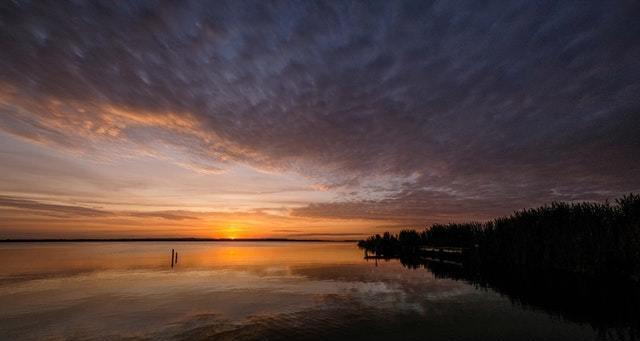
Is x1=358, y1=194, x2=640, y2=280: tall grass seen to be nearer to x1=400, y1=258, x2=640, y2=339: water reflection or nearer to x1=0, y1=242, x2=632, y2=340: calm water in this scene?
x1=400, y1=258, x2=640, y2=339: water reflection

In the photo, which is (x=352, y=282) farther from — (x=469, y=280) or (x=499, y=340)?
(x=499, y=340)

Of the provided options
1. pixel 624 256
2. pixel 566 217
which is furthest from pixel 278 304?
pixel 566 217

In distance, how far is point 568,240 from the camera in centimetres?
3116

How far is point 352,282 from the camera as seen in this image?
30172 mm

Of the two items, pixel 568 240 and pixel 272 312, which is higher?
pixel 568 240

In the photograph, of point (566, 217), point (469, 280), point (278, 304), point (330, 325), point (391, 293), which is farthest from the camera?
point (566, 217)

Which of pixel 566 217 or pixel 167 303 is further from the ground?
pixel 566 217

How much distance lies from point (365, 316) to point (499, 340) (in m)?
6.27

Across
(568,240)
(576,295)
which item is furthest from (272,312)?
(568,240)

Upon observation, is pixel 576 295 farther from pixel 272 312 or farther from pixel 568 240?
pixel 272 312

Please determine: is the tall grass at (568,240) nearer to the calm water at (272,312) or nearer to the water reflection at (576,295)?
the water reflection at (576,295)

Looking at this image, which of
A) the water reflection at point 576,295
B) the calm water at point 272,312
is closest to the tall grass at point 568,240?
the water reflection at point 576,295

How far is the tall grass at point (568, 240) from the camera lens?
2584cm

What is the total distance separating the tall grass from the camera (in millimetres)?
25844
